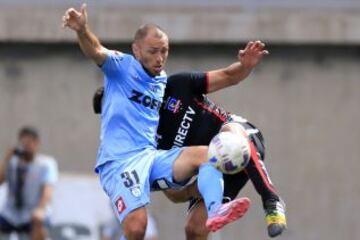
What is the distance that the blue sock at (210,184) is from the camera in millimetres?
10461

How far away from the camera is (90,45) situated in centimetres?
1080

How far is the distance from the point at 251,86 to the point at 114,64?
8.55m

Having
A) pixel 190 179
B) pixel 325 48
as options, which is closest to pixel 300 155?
pixel 325 48

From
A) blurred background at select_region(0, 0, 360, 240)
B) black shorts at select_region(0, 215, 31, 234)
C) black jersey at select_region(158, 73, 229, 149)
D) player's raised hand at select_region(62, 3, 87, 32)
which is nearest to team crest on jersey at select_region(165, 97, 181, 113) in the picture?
black jersey at select_region(158, 73, 229, 149)

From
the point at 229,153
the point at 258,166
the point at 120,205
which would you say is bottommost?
the point at 120,205

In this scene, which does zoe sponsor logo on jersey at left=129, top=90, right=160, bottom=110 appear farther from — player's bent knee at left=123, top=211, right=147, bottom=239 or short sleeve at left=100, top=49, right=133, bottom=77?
player's bent knee at left=123, top=211, right=147, bottom=239

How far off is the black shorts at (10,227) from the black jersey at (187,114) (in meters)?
4.50

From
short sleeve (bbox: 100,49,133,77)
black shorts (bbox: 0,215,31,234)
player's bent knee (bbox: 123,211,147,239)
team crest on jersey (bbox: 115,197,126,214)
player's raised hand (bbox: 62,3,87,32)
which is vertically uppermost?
player's raised hand (bbox: 62,3,87,32)

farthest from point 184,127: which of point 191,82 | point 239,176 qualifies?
point 239,176

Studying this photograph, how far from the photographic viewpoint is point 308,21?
1905 cm

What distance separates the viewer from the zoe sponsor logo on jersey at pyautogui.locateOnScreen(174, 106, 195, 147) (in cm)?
1138

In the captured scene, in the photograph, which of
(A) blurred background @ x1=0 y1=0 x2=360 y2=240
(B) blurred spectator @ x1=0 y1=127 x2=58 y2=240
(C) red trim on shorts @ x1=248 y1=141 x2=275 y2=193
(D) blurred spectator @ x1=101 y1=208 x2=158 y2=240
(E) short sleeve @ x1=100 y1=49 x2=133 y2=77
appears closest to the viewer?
(C) red trim on shorts @ x1=248 y1=141 x2=275 y2=193

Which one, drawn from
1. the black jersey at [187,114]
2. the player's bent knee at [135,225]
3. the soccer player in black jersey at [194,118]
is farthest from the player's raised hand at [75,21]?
the player's bent knee at [135,225]

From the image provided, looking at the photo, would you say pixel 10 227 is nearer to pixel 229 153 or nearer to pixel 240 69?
pixel 240 69
